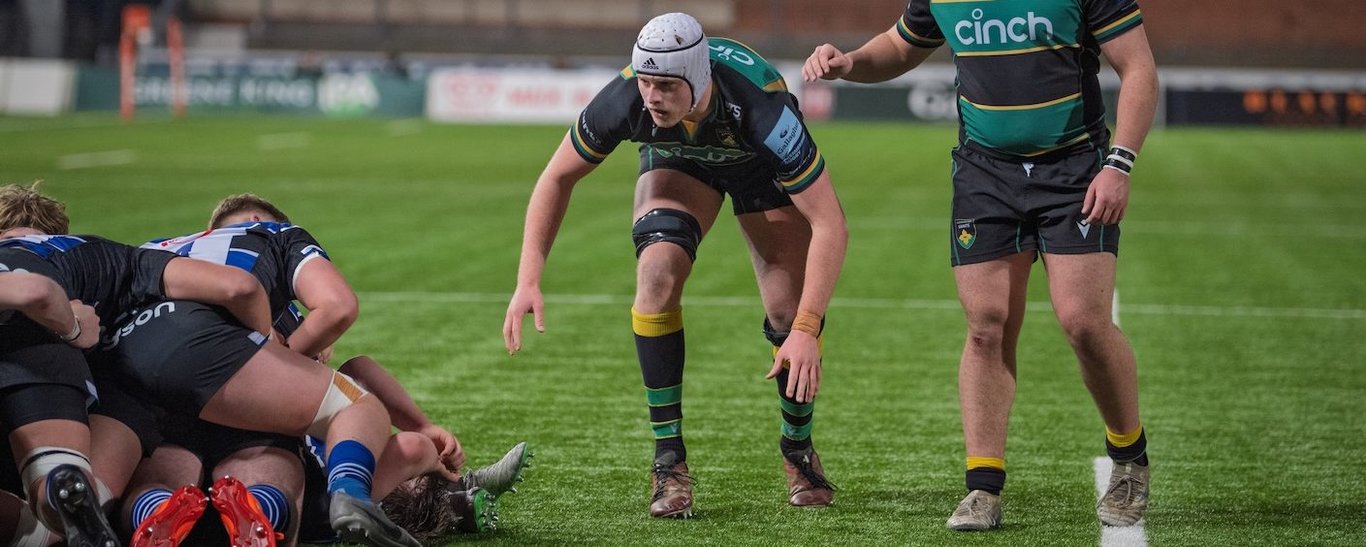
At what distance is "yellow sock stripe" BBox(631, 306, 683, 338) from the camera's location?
203 inches

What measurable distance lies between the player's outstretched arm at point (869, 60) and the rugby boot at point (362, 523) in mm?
2053

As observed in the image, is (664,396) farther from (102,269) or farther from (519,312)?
(102,269)

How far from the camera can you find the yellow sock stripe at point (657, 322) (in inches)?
203

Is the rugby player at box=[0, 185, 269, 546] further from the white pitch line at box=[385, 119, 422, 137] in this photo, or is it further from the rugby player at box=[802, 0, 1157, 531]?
the white pitch line at box=[385, 119, 422, 137]

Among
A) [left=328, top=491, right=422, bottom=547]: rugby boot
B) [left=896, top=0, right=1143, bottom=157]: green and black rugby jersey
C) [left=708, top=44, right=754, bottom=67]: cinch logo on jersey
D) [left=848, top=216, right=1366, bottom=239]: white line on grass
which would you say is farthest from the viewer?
[left=848, top=216, right=1366, bottom=239]: white line on grass

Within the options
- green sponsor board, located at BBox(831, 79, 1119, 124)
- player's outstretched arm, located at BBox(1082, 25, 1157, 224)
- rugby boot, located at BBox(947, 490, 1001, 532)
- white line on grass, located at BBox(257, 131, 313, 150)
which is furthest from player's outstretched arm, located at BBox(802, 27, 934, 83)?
green sponsor board, located at BBox(831, 79, 1119, 124)

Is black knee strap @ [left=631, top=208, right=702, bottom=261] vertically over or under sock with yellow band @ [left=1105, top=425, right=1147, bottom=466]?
over

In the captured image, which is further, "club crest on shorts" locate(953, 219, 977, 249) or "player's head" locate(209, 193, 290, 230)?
"club crest on shorts" locate(953, 219, 977, 249)

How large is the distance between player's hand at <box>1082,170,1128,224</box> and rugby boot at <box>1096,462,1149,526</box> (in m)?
0.81

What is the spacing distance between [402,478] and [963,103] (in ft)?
6.53

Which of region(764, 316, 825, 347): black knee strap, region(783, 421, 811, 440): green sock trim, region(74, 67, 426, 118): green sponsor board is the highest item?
region(764, 316, 825, 347): black knee strap

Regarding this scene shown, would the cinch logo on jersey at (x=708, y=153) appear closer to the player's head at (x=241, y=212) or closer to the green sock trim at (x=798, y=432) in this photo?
the green sock trim at (x=798, y=432)

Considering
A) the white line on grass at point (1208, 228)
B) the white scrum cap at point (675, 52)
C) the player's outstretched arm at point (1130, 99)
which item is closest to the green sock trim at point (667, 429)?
the white scrum cap at point (675, 52)

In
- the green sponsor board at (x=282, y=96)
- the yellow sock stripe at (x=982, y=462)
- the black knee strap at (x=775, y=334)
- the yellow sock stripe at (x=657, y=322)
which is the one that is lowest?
the green sponsor board at (x=282, y=96)
